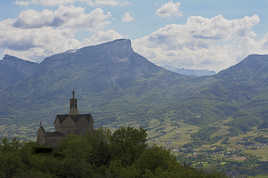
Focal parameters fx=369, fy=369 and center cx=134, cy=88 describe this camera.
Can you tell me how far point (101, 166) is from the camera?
101125 millimetres

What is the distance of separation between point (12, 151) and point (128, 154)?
105ft

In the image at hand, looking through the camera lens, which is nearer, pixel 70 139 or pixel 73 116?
pixel 70 139

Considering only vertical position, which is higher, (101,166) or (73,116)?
(73,116)

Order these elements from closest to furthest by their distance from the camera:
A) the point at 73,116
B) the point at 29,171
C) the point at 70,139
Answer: the point at 29,171
the point at 70,139
the point at 73,116

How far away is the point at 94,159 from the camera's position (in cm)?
10569

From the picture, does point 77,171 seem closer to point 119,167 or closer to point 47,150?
point 119,167

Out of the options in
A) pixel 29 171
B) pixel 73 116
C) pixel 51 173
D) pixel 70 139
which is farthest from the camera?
pixel 73 116

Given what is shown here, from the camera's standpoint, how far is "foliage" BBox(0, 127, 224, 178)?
86.4m

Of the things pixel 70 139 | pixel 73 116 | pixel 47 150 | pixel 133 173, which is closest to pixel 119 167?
pixel 133 173

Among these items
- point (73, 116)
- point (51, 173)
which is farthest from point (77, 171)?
point (73, 116)

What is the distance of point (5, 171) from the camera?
8475 centimetres

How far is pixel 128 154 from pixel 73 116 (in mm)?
35102

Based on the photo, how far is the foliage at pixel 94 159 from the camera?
86375 millimetres

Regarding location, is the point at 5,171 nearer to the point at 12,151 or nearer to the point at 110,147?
the point at 12,151
